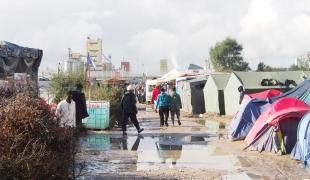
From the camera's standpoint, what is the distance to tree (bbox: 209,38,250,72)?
74812 mm

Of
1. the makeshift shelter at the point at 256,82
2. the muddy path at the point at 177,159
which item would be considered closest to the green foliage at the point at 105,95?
the muddy path at the point at 177,159

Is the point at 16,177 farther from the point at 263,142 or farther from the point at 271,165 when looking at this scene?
the point at 263,142

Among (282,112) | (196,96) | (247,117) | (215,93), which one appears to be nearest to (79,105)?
(247,117)

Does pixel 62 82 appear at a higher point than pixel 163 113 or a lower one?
higher

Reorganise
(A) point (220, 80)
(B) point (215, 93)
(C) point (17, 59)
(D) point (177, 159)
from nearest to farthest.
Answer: (D) point (177, 159) → (C) point (17, 59) → (B) point (215, 93) → (A) point (220, 80)

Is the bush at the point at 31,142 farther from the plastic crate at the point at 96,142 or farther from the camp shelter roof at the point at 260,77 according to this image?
the camp shelter roof at the point at 260,77

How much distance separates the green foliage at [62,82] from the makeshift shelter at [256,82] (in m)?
7.16

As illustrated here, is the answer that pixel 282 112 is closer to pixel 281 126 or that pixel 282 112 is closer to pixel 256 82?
pixel 281 126

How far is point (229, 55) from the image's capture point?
7500 cm

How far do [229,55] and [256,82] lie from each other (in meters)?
49.3

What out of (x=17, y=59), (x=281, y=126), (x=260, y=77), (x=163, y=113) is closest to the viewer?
(x=281, y=126)

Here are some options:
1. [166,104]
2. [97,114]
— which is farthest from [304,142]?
[166,104]

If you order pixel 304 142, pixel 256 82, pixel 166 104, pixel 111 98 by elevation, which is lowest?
pixel 304 142

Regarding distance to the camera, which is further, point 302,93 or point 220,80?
point 220,80
